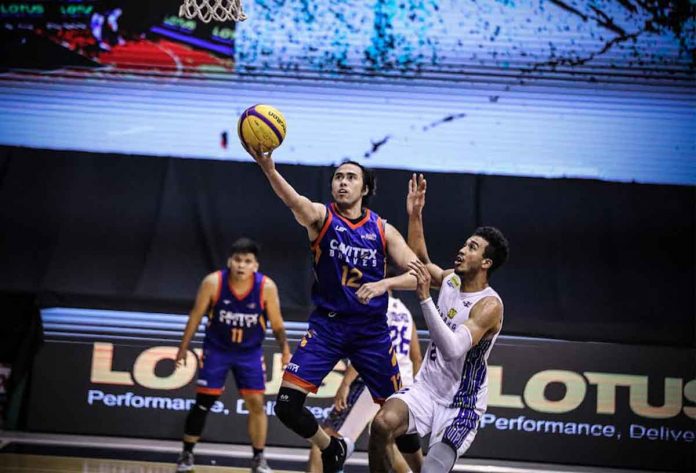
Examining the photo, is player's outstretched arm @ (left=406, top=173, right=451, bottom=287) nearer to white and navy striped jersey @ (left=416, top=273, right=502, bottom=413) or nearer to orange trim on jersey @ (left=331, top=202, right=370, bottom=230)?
orange trim on jersey @ (left=331, top=202, right=370, bottom=230)

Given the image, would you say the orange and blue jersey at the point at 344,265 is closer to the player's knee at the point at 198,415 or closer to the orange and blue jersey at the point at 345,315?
the orange and blue jersey at the point at 345,315

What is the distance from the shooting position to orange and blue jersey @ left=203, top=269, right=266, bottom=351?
24.4ft

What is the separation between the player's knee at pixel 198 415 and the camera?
285 inches

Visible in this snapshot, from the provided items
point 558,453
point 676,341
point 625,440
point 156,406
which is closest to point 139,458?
point 156,406

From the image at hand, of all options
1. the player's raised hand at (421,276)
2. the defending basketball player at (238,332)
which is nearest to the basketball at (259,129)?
the player's raised hand at (421,276)

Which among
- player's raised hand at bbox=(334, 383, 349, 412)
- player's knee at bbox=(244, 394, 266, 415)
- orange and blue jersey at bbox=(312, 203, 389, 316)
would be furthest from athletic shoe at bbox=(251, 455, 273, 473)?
orange and blue jersey at bbox=(312, 203, 389, 316)

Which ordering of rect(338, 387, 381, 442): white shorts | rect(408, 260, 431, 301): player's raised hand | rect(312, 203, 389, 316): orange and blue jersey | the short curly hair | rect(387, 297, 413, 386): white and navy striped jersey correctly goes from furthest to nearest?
1. rect(387, 297, 413, 386): white and navy striped jersey
2. rect(338, 387, 381, 442): white shorts
3. rect(312, 203, 389, 316): orange and blue jersey
4. the short curly hair
5. rect(408, 260, 431, 301): player's raised hand

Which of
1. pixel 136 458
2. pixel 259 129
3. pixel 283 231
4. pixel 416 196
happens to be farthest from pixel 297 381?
pixel 283 231

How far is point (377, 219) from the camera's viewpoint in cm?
585

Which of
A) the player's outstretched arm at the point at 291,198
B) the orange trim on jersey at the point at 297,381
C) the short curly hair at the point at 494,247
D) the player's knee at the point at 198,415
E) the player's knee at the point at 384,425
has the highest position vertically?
the player's outstretched arm at the point at 291,198

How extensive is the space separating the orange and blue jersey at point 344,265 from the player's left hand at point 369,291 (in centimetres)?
37

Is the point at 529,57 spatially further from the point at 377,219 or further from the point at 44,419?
the point at 44,419

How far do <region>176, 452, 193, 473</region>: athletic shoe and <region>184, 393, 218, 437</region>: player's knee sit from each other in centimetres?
16

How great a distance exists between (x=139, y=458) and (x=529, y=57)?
5294 millimetres
